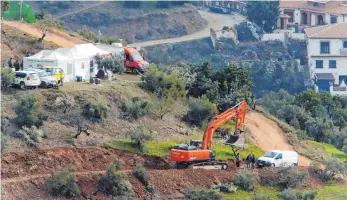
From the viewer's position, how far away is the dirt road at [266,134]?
52.2 metres

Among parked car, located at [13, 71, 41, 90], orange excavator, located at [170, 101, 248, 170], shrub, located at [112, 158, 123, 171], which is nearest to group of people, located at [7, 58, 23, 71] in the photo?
parked car, located at [13, 71, 41, 90]

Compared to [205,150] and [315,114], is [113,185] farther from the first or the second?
[315,114]

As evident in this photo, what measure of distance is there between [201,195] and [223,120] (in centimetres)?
633

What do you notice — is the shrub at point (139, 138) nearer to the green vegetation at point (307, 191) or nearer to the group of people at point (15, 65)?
the green vegetation at point (307, 191)

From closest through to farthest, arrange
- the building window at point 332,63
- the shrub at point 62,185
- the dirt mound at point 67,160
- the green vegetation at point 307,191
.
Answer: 1. the shrub at point 62,185
2. the dirt mound at point 67,160
3. the green vegetation at point 307,191
4. the building window at point 332,63

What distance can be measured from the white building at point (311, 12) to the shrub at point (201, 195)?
53.3 m

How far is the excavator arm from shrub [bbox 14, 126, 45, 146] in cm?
642

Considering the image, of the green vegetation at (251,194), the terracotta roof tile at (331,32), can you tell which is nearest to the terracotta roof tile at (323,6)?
the terracotta roof tile at (331,32)

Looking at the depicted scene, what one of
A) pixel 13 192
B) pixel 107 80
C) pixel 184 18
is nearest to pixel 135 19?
pixel 184 18

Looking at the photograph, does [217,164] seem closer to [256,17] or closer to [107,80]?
[107,80]

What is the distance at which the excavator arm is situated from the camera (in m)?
47.2

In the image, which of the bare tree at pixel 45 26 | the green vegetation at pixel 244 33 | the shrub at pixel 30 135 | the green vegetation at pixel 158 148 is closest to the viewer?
the shrub at pixel 30 135

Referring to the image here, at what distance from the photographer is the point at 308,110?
65188 millimetres

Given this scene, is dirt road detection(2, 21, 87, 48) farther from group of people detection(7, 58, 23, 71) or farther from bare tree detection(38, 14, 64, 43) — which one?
group of people detection(7, 58, 23, 71)
